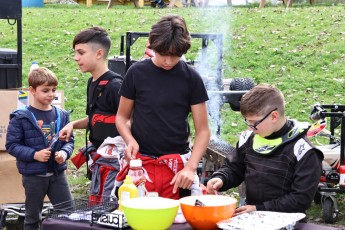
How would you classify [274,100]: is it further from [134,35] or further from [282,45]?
[282,45]

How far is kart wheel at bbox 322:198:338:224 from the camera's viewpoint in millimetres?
5523

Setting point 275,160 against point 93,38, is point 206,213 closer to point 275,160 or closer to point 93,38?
point 275,160

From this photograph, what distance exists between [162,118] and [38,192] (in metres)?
1.32

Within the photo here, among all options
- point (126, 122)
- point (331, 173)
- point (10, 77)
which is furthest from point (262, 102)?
point (10, 77)

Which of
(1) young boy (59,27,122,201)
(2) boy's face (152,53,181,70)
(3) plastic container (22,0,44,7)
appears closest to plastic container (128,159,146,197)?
(2) boy's face (152,53,181,70)

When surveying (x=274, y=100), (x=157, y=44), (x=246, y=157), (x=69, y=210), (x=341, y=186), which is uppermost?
(x=157, y=44)

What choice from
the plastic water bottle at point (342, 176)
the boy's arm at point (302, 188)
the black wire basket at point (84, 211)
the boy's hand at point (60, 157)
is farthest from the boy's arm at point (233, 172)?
the plastic water bottle at point (342, 176)

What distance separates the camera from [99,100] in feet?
13.5

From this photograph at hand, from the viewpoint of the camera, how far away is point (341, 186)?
545cm

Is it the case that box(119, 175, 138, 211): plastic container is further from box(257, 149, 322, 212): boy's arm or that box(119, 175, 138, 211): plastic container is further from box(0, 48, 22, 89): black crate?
box(0, 48, 22, 89): black crate

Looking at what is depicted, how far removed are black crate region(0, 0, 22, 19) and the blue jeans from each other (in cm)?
176

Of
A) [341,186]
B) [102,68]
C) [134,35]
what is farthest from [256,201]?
[134,35]

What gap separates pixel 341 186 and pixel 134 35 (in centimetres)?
212

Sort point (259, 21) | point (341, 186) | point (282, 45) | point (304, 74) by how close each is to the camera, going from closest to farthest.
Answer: point (341, 186), point (304, 74), point (282, 45), point (259, 21)
